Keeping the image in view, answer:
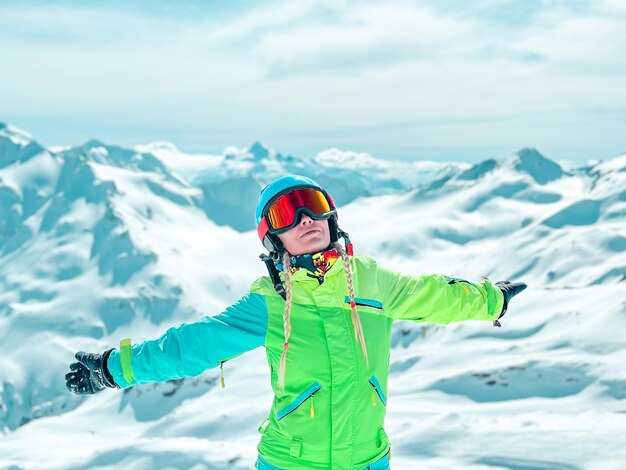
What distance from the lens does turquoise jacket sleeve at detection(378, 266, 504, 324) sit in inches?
174

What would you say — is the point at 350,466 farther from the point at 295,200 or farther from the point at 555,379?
the point at 555,379

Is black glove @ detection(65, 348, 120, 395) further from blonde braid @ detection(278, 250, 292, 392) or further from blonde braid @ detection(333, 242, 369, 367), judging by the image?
blonde braid @ detection(333, 242, 369, 367)

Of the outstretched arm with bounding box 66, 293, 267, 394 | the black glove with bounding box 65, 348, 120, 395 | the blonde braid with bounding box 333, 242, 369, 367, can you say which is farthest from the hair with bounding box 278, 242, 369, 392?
the black glove with bounding box 65, 348, 120, 395

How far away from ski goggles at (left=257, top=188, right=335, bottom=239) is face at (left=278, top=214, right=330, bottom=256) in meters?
0.04

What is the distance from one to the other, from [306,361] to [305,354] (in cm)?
5

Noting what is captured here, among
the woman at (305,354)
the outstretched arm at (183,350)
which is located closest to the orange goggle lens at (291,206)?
the woman at (305,354)

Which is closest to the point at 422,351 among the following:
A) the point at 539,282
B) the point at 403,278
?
the point at 403,278

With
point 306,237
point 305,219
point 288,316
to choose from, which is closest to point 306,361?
point 288,316

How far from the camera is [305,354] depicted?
13.0ft

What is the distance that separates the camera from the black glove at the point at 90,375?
406 cm

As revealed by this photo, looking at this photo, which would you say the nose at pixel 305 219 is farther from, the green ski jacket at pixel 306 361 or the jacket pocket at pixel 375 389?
the jacket pocket at pixel 375 389

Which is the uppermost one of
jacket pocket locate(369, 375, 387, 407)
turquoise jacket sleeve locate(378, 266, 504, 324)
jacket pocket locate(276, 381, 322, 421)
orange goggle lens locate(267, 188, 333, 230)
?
orange goggle lens locate(267, 188, 333, 230)

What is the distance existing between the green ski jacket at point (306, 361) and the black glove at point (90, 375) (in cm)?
8

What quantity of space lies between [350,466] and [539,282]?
171 m
